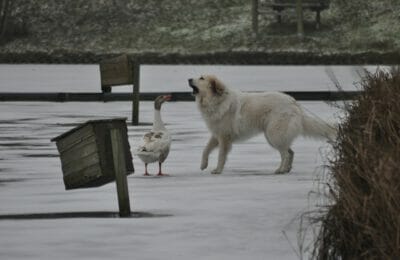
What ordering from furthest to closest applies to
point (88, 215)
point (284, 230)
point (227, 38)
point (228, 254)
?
point (227, 38) → point (88, 215) → point (284, 230) → point (228, 254)

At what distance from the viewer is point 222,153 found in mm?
13305

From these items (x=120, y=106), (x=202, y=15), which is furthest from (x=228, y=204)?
(x=202, y=15)

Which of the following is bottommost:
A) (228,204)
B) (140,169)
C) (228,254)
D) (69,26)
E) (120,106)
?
(69,26)

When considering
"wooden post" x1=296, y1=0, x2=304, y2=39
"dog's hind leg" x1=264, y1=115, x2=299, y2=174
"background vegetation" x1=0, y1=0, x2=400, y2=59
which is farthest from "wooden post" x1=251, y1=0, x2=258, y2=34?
"dog's hind leg" x1=264, y1=115, x2=299, y2=174

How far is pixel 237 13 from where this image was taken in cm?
4584

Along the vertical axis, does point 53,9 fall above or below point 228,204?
below

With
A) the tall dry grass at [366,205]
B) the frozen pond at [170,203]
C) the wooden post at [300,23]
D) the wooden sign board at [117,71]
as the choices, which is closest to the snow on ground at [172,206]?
the frozen pond at [170,203]

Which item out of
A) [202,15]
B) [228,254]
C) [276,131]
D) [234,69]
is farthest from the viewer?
[202,15]

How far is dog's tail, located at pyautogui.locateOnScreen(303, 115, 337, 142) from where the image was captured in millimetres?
13258

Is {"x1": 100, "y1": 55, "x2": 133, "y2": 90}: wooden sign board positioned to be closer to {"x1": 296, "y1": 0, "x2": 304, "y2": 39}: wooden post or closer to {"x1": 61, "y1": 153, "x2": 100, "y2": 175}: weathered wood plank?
{"x1": 61, "y1": 153, "x2": 100, "y2": 175}: weathered wood plank

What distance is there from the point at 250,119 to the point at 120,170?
4.16 meters

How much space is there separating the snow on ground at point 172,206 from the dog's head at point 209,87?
34.0 inches

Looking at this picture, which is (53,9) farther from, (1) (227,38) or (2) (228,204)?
(2) (228,204)

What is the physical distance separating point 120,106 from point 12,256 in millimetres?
16472
